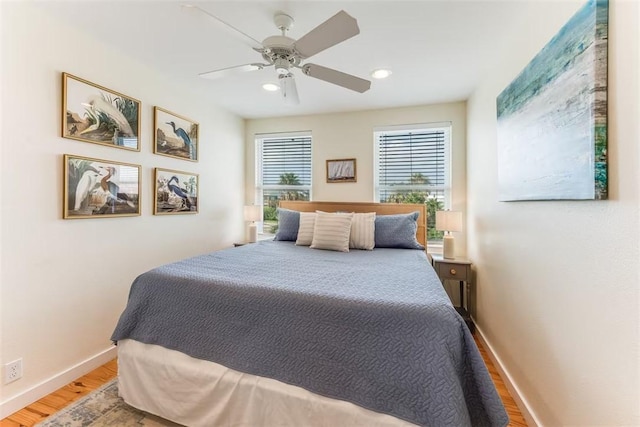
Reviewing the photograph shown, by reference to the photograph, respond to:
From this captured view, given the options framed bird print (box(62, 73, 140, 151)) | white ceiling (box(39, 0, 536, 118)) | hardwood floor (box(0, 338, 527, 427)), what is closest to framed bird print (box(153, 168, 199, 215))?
framed bird print (box(62, 73, 140, 151))

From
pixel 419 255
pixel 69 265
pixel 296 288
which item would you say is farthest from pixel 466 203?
pixel 69 265

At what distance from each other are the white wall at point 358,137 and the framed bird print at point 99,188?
2.01 meters

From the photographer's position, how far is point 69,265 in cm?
201

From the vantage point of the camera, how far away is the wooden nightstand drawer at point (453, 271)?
9.12ft

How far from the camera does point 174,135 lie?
2895 millimetres

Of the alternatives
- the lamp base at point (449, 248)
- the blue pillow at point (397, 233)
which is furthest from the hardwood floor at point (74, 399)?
the blue pillow at point (397, 233)

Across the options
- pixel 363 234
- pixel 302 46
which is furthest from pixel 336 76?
pixel 363 234

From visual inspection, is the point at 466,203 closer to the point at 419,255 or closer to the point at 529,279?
the point at 419,255

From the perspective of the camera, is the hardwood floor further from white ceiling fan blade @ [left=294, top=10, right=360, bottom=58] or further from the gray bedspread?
white ceiling fan blade @ [left=294, top=10, right=360, bottom=58]

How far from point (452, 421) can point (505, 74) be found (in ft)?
7.28

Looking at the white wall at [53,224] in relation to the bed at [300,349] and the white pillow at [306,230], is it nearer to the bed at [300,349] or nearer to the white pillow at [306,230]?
the bed at [300,349]

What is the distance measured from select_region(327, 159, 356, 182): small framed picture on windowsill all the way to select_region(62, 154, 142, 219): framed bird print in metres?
2.18

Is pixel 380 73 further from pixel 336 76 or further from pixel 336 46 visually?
pixel 336 76

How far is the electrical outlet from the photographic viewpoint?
167 centimetres
